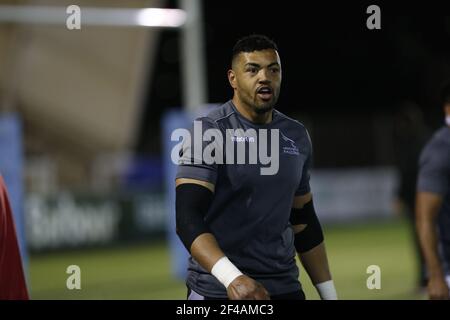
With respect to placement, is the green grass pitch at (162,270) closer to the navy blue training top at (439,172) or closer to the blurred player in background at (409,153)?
the blurred player in background at (409,153)

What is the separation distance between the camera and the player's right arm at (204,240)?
14.0 ft

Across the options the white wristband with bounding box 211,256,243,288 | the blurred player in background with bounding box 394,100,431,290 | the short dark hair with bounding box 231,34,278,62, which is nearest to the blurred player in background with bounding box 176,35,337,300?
the short dark hair with bounding box 231,34,278,62

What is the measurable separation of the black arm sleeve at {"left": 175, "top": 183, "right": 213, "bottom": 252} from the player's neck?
461 millimetres

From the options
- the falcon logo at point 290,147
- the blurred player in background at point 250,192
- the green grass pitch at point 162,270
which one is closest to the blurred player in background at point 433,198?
the blurred player in background at point 250,192

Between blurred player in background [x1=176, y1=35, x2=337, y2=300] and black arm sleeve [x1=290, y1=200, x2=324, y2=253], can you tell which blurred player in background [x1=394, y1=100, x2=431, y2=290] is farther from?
blurred player in background [x1=176, y1=35, x2=337, y2=300]

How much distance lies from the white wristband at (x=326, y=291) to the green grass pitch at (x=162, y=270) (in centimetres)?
458

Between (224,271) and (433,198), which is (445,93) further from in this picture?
(224,271)

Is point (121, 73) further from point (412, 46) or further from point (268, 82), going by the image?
point (268, 82)

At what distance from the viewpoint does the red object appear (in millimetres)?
4297

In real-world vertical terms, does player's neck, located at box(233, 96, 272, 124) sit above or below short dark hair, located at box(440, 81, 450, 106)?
below

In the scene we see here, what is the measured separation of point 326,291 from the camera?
203 inches

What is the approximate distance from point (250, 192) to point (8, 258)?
3.90 ft

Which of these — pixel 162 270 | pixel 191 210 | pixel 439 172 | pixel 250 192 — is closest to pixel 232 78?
pixel 250 192
